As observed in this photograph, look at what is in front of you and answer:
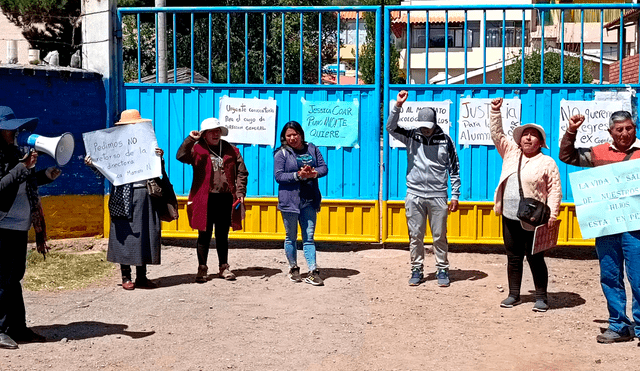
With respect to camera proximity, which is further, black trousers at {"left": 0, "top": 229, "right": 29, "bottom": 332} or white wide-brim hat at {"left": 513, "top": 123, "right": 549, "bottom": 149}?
white wide-brim hat at {"left": 513, "top": 123, "right": 549, "bottom": 149}

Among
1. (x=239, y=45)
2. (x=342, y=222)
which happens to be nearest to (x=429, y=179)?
(x=342, y=222)

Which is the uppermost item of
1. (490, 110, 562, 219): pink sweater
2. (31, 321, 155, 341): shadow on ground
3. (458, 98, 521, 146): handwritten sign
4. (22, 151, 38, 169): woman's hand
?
(458, 98, 521, 146): handwritten sign

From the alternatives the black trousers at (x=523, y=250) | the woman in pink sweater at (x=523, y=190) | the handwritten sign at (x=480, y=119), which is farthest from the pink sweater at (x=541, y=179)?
the handwritten sign at (x=480, y=119)

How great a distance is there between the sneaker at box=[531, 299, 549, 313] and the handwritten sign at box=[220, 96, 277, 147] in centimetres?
Result: 385

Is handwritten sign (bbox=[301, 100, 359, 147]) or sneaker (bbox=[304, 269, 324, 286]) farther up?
handwritten sign (bbox=[301, 100, 359, 147])

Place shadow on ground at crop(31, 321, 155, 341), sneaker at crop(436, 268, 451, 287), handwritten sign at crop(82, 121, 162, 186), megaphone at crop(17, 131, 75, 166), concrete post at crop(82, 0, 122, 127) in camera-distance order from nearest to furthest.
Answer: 1. megaphone at crop(17, 131, 75, 166)
2. shadow on ground at crop(31, 321, 155, 341)
3. handwritten sign at crop(82, 121, 162, 186)
4. sneaker at crop(436, 268, 451, 287)
5. concrete post at crop(82, 0, 122, 127)

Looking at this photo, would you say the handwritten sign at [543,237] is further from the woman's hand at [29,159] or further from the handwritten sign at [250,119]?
the woman's hand at [29,159]

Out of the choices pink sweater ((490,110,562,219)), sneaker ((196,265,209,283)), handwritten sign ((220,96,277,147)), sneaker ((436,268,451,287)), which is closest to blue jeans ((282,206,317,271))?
sneaker ((196,265,209,283))

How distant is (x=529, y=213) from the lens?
733cm

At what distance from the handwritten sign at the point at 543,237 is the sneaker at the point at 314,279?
213cm

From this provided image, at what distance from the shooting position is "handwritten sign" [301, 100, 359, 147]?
33.1 feet

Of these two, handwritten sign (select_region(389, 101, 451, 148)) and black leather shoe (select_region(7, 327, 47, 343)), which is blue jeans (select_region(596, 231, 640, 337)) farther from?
black leather shoe (select_region(7, 327, 47, 343))

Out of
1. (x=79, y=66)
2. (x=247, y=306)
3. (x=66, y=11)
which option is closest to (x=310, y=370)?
(x=247, y=306)

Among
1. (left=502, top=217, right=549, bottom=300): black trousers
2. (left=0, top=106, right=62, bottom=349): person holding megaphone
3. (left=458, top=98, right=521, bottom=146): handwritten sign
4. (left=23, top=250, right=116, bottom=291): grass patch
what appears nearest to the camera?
(left=0, top=106, right=62, bottom=349): person holding megaphone
